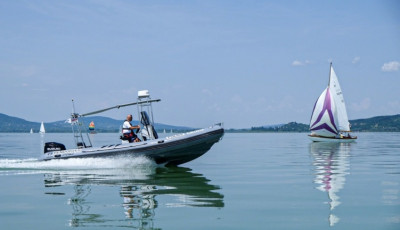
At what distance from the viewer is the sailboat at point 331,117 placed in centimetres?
6619

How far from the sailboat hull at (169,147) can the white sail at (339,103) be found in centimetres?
4990

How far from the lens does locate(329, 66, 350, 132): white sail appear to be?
68375 millimetres

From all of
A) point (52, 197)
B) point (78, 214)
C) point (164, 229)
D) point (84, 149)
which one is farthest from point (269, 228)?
point (84, 149)

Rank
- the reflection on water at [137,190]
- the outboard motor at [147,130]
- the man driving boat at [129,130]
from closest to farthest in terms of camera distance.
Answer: the reflection on water at [137,190]
the man driving boat at [129,130]
the outboard motor at [147,130]

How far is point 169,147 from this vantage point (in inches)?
823

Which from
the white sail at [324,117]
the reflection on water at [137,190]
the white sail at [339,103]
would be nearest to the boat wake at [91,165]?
the reflection on water at [137,190]

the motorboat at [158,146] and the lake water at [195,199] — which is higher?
the motorboat at [158,146]

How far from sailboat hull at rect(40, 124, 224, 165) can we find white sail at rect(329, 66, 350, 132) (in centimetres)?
4990

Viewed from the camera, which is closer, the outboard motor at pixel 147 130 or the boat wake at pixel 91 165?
the boat wake at pixel 91 165

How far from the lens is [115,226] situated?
9602mm

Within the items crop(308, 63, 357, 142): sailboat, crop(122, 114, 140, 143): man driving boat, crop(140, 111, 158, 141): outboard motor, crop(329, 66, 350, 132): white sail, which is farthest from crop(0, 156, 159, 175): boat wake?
crop(329, 66, 350, 132): white sail

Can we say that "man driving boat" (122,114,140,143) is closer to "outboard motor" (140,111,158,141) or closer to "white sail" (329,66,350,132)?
"outboard motor" (140,111,158,141)

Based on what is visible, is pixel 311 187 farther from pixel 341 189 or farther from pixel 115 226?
pixel 115 226

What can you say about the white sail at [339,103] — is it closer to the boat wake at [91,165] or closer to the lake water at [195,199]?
the lake water at [195,199]
